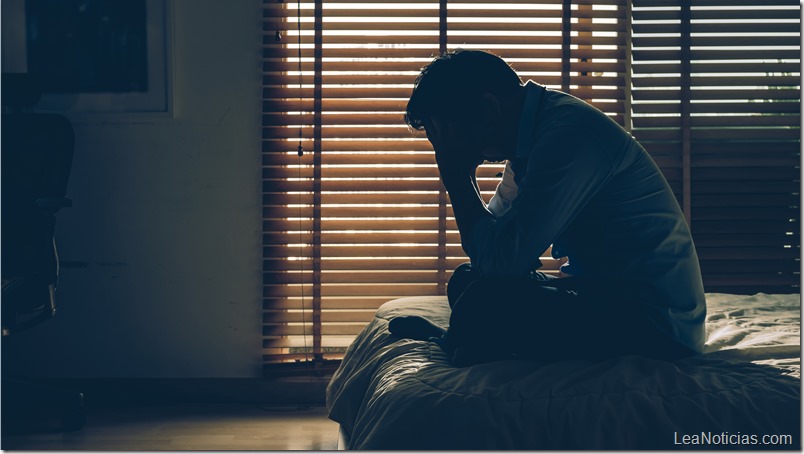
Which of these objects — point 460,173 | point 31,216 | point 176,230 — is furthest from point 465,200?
point 31,216

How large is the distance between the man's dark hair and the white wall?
4.95ft

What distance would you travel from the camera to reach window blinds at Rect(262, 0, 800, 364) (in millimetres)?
2770

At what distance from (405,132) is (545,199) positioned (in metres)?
1.63

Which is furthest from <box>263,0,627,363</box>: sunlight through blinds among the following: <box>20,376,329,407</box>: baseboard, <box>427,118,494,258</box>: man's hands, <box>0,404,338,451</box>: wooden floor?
<box>427,118,494,258</box>: man's hands

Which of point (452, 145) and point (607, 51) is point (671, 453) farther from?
point (607, 51)

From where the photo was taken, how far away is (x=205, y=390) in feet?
9.14

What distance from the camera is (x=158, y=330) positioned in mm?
2799

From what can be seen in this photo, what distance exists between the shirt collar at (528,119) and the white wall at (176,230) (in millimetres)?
1589

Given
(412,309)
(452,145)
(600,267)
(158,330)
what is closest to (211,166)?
(158,330)

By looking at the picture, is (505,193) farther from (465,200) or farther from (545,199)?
(545,199)

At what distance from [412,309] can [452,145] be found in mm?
494

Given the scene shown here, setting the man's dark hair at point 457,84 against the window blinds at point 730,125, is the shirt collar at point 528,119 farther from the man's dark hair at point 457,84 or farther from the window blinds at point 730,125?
the window blinds at point 730,125

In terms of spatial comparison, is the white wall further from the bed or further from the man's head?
the bed

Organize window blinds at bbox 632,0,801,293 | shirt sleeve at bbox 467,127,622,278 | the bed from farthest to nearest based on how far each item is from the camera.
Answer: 1. window blinds at bbox 632,0,801,293
2. shirt sleeve at bbox 467,127,622,278
3. the bed
